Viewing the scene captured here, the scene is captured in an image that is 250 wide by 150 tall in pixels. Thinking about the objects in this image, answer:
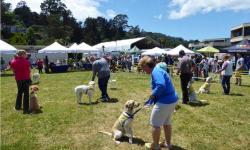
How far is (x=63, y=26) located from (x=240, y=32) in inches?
2025

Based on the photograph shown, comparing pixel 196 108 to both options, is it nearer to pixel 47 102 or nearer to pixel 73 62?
pixel 47 102

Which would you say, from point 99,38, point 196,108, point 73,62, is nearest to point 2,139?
point 196,108

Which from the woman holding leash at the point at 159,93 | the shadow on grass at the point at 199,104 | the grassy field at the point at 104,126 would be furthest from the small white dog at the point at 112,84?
the woman holding leash at the point at 159,93

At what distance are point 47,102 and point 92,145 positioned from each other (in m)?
5.73

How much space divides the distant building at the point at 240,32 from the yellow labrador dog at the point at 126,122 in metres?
82.1

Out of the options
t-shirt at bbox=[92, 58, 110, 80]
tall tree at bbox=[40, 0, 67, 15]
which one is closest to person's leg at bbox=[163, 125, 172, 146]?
t-shirt at bbox=[92, 58, 110, 80]

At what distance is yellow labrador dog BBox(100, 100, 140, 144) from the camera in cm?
671

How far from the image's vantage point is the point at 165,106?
5.86m

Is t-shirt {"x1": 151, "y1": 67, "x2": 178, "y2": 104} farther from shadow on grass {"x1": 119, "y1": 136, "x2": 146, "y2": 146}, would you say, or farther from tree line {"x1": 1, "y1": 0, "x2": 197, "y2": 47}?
tree line {"x1": 1, "y1": 0, "x2": 197, "y2": 47}

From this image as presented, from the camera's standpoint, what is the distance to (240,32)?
9475 centimetres

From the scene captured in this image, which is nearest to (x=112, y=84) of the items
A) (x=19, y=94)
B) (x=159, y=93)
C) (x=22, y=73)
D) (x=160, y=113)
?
(x=19, y=94)

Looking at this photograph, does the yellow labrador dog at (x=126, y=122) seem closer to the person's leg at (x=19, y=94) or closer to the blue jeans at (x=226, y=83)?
the person's leg at (x=19, y=94)

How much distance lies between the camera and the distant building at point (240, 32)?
87938 millimetres

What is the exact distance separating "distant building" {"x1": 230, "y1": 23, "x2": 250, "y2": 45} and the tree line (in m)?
20.7
